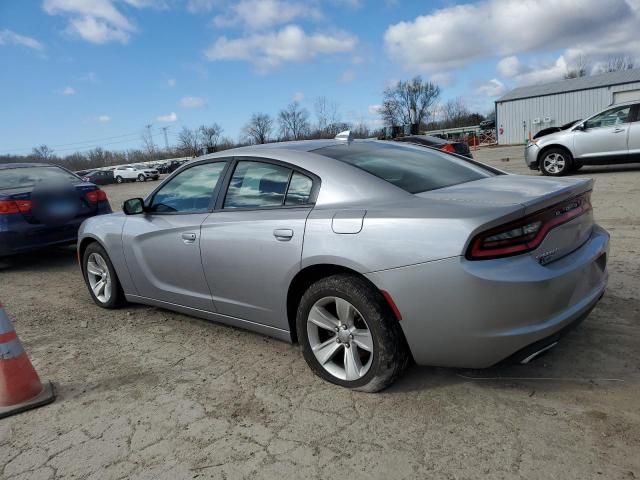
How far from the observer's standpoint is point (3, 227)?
21.0ft

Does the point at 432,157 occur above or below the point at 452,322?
above

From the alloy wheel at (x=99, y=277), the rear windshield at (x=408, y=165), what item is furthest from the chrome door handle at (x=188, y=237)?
the alloy wheel at (x=99, y=277)

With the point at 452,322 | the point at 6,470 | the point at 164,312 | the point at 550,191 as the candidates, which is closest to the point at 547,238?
the point at 550,191

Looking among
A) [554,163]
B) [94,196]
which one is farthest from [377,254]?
[554,163]

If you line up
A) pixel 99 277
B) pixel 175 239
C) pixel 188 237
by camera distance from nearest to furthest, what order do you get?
pixel 188 237 → pixel 175 239 → pixel 99 277

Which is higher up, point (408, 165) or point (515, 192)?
point (408, 165)

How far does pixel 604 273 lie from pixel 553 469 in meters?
1.36

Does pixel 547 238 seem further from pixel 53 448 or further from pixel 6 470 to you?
pixel 6 470

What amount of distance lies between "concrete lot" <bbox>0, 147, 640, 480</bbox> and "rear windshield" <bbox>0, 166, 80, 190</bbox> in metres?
3.89

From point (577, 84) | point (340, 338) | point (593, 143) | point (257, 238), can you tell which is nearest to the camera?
point (340, 338)

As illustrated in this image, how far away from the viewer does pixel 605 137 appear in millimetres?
11219

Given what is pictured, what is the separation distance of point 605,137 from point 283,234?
1076 centimetres

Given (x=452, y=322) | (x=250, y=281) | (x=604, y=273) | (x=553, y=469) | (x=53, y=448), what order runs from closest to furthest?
(x=553, y=469)
(x=452, y=322)
(x=53, y=448)
(x=604, y=273)
(x=250, y=281)

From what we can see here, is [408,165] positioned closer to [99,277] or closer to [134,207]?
[134,207]
